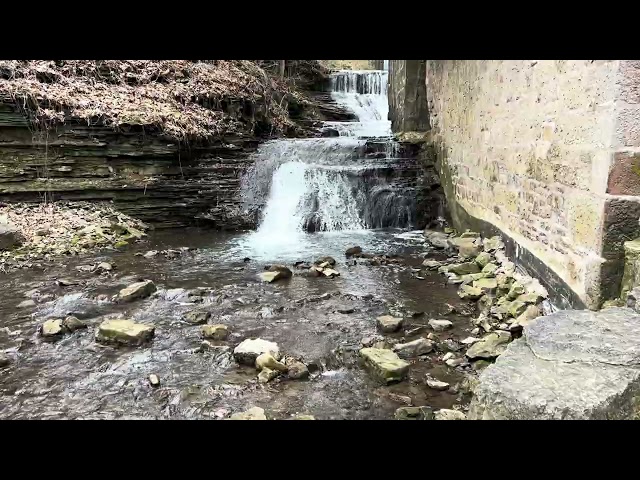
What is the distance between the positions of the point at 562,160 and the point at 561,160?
0.02 m

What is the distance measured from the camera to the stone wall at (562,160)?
122 inches

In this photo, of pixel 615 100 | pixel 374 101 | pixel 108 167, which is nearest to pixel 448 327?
pixel 615 100

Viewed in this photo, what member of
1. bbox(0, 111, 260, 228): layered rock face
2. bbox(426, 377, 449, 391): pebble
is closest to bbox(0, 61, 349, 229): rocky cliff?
bbox(0, 111, 260, 228): layered rock face

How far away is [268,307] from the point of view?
4633mm

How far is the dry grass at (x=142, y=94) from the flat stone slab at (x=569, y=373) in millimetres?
7449

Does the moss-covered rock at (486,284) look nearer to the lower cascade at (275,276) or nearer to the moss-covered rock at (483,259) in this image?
the lower cascade at (275,276)

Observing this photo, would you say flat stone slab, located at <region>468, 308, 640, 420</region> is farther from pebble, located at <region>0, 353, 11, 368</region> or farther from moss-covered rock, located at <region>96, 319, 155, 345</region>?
pebble, located at <region>0, 353, 11, 368</region>

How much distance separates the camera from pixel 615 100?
9.96 ft

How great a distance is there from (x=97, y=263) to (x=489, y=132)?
5644 mm

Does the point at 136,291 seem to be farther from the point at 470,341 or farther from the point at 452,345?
the point at 470,341

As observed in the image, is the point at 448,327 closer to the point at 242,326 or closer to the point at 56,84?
the point at 242,326

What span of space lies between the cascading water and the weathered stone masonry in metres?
1.88

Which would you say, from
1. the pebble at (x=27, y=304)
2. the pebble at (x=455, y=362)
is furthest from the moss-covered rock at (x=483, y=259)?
the pebble at (x=27, y=304)

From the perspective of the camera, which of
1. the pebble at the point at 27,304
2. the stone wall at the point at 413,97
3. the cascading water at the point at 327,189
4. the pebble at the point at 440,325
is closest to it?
the pebble at the point at 440,325
